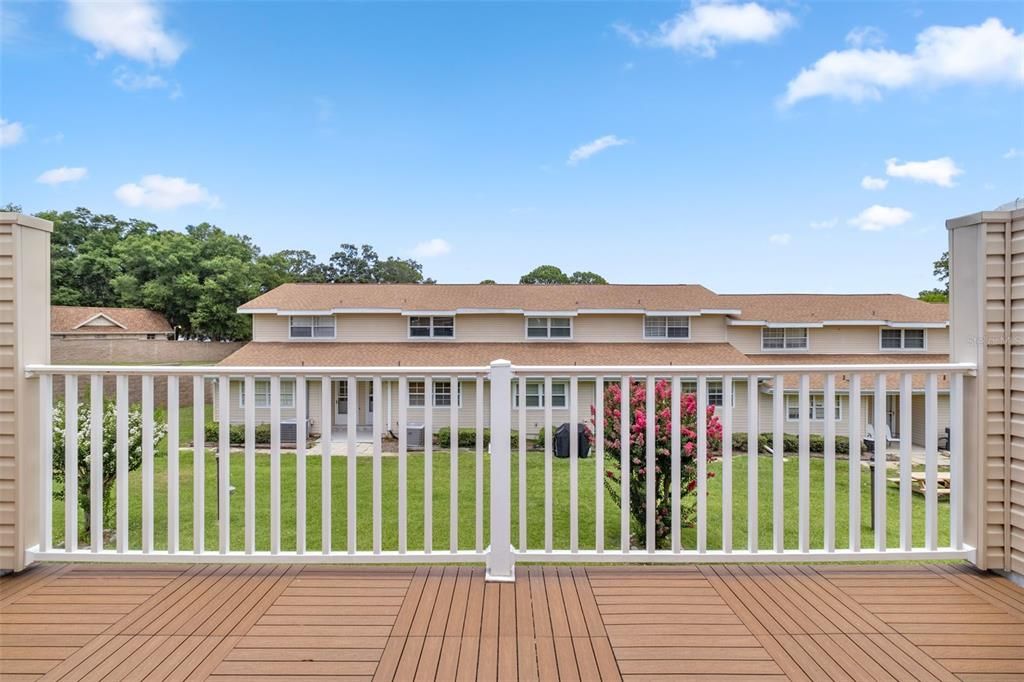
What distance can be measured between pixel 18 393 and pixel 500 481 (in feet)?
6.68

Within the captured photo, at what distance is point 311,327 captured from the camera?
15.7m

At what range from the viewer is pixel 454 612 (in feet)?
6.10

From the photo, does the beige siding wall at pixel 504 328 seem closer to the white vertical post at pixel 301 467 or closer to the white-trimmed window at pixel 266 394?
the white-trimmed window at pixel 266 394

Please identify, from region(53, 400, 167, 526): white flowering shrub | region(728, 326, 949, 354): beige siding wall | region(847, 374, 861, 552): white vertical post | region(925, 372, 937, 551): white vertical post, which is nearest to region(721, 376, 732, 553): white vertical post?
region(847, 374, 861, 552): white vertical post

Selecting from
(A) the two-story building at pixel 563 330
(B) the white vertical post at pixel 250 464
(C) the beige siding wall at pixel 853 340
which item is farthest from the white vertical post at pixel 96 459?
(C) the beige siding wall at pixel 853 340

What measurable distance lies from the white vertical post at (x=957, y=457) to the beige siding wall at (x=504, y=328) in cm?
1362

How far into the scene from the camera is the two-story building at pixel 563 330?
1516cm

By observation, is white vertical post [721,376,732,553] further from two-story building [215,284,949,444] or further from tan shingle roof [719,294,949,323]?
tan shingle roof [719,294,949,323]

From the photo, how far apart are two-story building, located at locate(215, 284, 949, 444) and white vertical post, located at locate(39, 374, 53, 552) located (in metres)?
12.6

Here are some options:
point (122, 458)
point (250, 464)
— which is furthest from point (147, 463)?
point (250, 464)

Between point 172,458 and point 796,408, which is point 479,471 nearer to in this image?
point 172,458

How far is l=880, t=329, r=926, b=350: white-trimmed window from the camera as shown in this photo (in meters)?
16.0

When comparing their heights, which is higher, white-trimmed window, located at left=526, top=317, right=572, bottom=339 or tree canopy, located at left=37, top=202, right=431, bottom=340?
tree canopy, located at left=37, top=202, right=431, bottom=340

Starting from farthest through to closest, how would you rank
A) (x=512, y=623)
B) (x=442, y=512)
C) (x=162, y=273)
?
(x=162, y=273) → (x=442, y=512) → (x=512, y=623)
